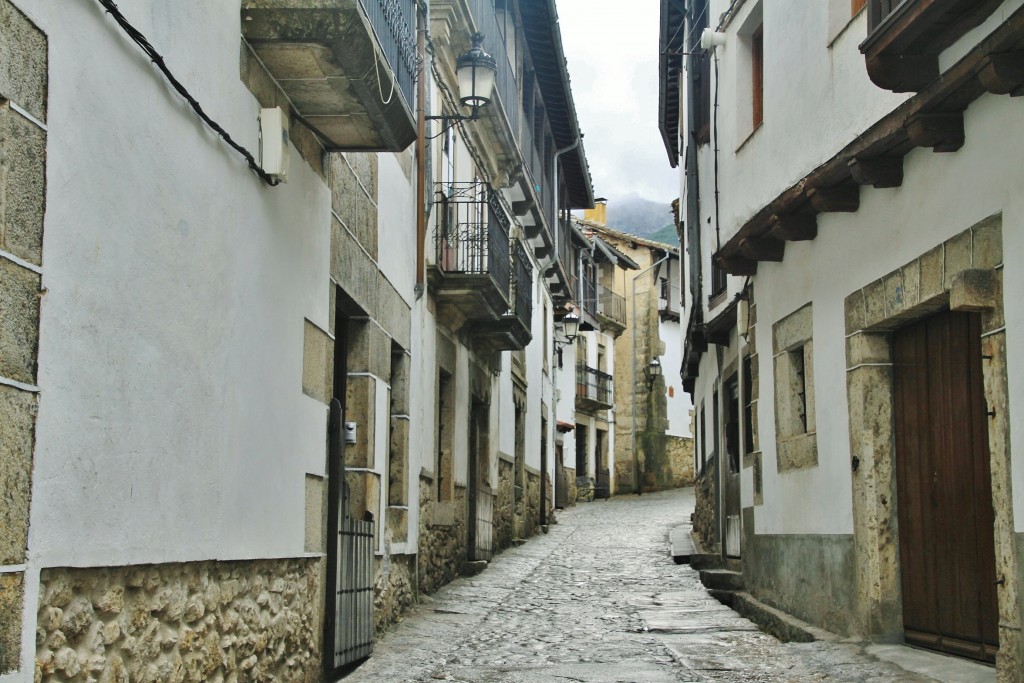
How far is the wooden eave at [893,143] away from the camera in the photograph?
523 centimetres

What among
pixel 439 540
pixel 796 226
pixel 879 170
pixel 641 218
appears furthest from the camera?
pixel 641 218

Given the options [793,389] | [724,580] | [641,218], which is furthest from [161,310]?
[641,218]

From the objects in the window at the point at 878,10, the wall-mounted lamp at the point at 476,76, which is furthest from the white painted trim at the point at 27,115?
the wall-mounted lamp at the point at 476,76

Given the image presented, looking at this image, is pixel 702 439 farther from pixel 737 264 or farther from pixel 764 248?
pixel 764 248

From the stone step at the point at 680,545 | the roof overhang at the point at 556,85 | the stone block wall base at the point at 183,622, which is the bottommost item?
the stone step at the point at 680,545

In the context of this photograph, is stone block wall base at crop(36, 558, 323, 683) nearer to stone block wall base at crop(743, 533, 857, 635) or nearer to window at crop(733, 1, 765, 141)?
stone block wall base at crop(743, 533, 857, 635)

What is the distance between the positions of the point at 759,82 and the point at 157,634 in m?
8.21

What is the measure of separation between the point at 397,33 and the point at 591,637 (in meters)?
4.63

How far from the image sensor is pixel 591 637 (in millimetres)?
8992

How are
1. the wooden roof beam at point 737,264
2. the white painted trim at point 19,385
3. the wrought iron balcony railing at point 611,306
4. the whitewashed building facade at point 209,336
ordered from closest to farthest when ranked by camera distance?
the white painted trim at point 19,385, the whitewashed building facade at point 209,336, the wooden roof beam at point 737,264, the wrought iron balcony railing at point 611,306

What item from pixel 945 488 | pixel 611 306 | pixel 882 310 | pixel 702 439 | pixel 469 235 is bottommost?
pixel 945 488

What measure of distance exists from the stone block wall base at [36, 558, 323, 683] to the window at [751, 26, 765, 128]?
6068 millimetres

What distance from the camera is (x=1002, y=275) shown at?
18.8 ft

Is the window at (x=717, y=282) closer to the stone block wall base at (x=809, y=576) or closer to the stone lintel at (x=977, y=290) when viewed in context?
the stone block wall base at (x=809, y=576)
